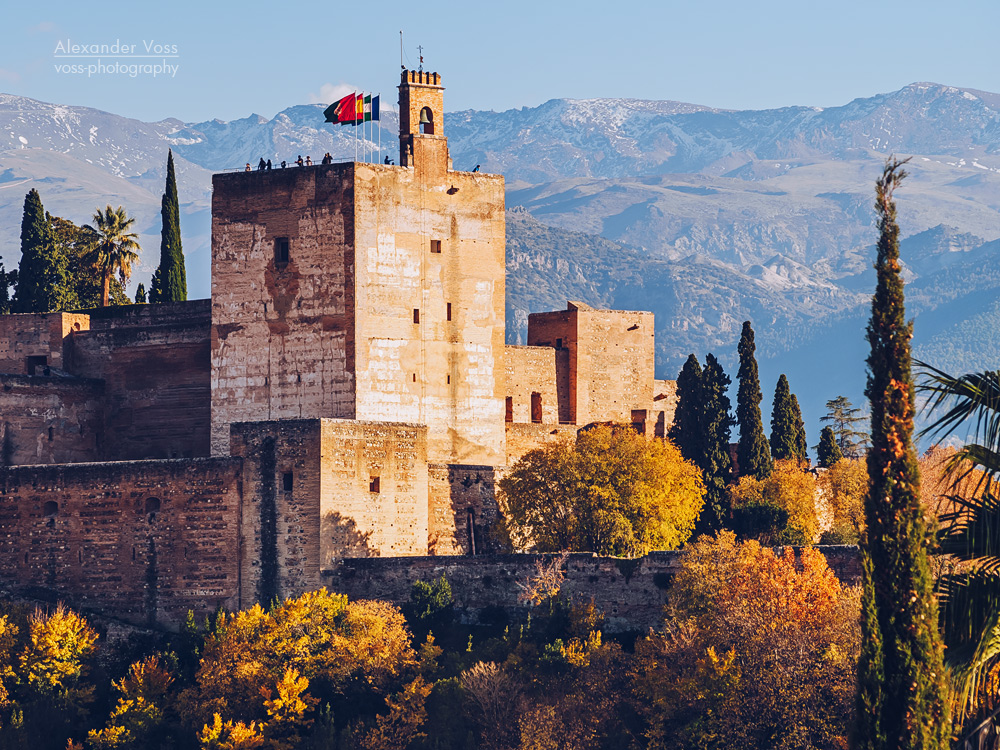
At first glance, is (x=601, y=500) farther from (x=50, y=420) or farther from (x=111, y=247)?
(x=111, y=247)

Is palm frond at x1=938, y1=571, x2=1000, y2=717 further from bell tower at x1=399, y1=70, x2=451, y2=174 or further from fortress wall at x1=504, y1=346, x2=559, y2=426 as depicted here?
fortress wall at x1=504, y1=346, x2=559, y2=426

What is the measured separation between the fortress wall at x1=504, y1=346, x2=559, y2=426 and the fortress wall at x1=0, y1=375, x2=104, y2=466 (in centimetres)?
1563

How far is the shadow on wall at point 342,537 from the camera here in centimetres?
5656

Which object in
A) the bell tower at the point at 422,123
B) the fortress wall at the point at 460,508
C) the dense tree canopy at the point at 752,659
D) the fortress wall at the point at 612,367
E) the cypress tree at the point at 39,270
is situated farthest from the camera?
the cypress tree at the point at 39,270

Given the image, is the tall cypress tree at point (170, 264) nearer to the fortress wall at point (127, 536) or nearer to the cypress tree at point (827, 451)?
the fortress wall at point (127, 536)

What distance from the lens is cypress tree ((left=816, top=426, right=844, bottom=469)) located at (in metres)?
75.5

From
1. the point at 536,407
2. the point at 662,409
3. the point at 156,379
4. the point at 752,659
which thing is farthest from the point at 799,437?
the point at 752,659

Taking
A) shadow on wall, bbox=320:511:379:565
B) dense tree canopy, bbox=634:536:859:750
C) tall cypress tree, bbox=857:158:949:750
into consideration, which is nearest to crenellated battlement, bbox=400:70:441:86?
shadow on wall, bbox=320:511:379:565

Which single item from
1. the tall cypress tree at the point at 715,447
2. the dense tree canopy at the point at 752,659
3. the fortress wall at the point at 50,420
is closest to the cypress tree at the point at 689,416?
the tall cypress tree at the point at 715,447

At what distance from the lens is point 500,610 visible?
184 feet

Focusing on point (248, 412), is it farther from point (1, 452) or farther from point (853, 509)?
point (853, 509)

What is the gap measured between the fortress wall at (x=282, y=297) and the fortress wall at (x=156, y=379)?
88.1 inches

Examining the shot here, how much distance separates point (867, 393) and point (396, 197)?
142ft

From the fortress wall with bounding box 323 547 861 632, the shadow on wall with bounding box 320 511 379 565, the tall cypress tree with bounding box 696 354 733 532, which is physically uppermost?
the tall cypress tree with bounding box 696 354 733 532
